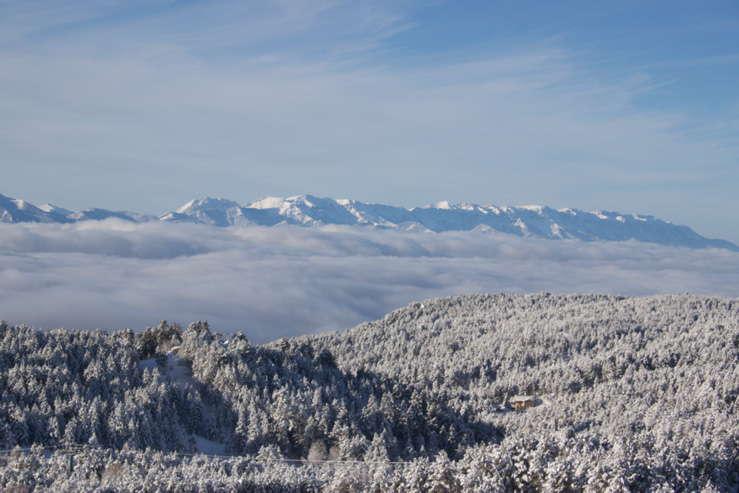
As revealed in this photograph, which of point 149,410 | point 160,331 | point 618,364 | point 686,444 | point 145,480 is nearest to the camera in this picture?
point 145,480

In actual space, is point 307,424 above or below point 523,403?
above

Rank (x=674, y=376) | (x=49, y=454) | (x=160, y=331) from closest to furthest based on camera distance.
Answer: (x=49, y=454) < (x=160, y=331) < (x=674, y=376)

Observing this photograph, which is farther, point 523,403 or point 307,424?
point 523,403

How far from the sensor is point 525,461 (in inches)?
2781

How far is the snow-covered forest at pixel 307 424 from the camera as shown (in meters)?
69.0

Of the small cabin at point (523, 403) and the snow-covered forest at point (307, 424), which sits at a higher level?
the snow-covered forest at point (307, 424)

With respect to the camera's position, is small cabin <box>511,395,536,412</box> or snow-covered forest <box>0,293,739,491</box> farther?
small cabin <box>511,395,536,412</box>

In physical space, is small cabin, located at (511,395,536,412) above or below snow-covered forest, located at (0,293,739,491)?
below

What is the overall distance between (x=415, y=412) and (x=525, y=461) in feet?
181

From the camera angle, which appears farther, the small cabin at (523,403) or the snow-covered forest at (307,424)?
the small cabin at (523,403)

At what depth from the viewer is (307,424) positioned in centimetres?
10606

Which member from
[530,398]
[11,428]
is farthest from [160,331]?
[530,398]

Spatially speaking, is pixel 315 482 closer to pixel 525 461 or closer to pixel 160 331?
pixel 525 461

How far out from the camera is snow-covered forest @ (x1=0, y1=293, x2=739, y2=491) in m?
69.0
